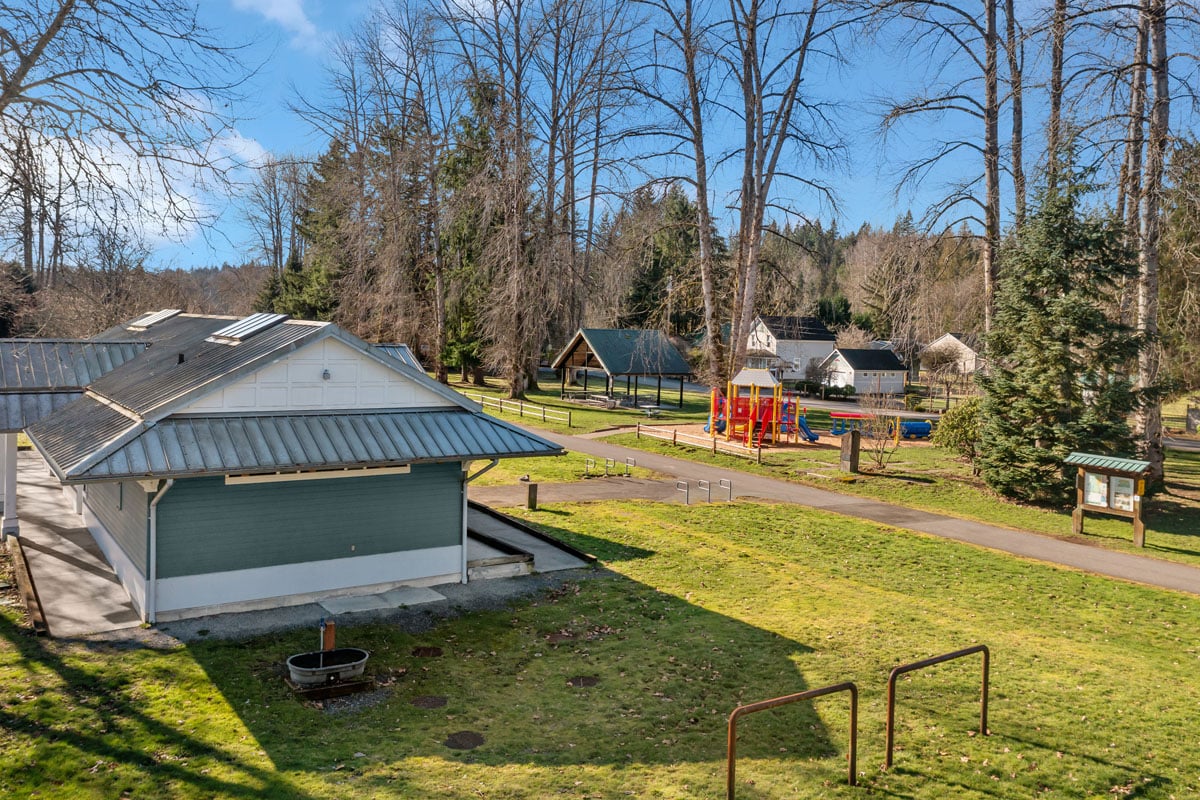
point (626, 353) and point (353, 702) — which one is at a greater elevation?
point (626, 353)

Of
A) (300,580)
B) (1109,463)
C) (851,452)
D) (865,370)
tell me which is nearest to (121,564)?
(300,580)

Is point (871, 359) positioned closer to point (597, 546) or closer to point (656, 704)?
point (597, 546)

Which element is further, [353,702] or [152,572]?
[152,572]

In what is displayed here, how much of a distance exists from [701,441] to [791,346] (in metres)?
42.6

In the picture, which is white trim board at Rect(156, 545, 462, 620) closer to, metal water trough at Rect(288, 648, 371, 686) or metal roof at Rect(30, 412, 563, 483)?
metal roof at Rect(30, 412, 563, 483)

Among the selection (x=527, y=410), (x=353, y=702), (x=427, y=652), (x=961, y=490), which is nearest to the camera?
(x=353, y=702)

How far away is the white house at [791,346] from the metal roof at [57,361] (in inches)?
2241

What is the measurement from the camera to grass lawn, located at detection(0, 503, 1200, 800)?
804 centimetres

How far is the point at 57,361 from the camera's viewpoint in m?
17.3

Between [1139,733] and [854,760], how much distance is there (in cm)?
412

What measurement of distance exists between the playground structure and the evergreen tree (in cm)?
1097

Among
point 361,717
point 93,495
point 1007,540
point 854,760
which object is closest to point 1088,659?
point 854,760

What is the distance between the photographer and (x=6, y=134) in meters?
10.1

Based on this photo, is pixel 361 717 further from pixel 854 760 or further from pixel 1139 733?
pixel 1139 733
